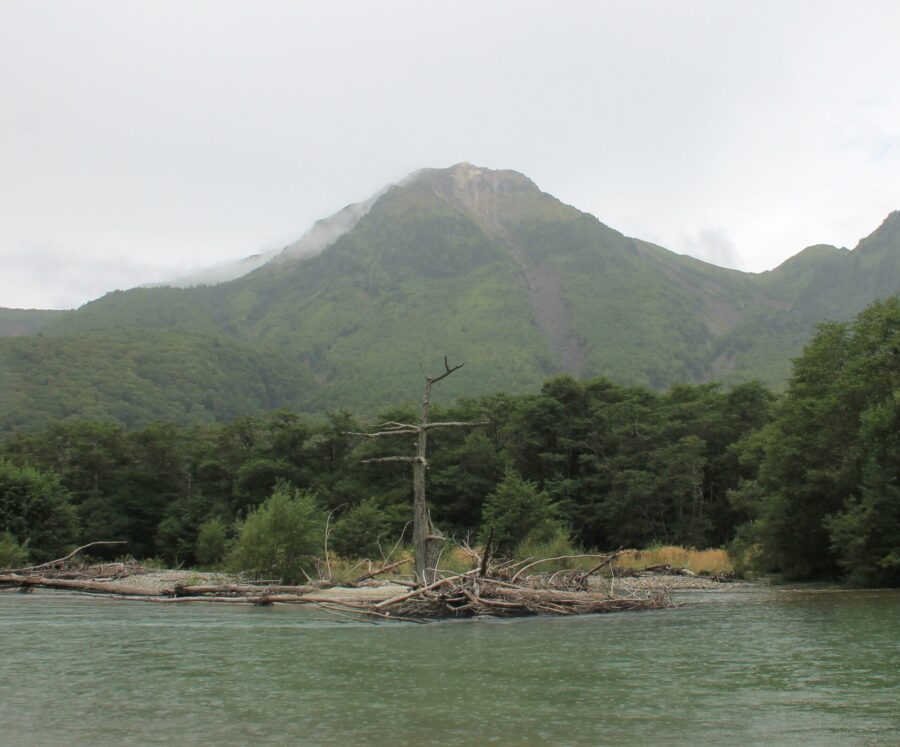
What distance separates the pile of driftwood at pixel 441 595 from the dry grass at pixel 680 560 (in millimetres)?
17748

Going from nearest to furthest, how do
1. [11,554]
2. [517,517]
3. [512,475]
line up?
[11,554], [517,517], [512,475]

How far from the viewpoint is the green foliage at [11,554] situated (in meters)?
35.9

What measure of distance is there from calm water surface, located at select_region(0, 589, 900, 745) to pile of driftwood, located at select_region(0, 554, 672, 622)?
800 millimetres

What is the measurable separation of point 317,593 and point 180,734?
1898 cm

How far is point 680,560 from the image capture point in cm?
4494

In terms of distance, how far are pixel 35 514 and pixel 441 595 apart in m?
31.4

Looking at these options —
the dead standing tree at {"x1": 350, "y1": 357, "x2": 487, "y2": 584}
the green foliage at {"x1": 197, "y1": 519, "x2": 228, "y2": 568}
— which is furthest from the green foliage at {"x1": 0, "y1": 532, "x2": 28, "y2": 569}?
the dead standing tree at {"x1": 350, "y1": 357, "x2": 487, "y2": 584}

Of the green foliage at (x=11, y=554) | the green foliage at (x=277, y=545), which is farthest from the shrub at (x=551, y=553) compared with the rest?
the green foliage at (x=11, y=554)

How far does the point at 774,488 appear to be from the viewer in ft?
126

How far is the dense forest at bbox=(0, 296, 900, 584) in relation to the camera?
37.0 meters

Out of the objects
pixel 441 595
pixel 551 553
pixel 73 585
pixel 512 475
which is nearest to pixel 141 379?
pixel 512 475

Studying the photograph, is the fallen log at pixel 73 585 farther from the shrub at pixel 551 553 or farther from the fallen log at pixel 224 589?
the shrub at pixel 551 553

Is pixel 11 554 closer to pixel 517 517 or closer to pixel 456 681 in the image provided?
pixel 517 517

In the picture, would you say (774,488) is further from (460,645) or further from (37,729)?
(37,729)
